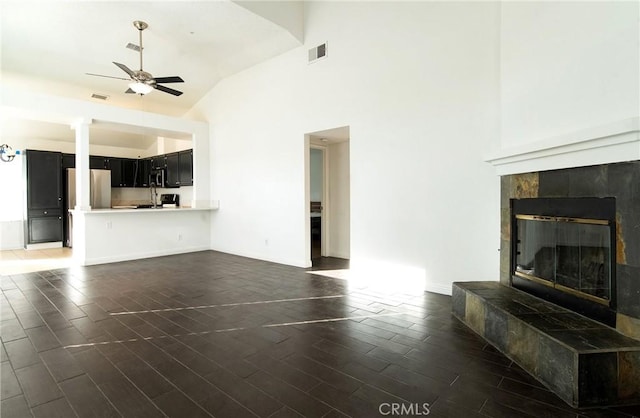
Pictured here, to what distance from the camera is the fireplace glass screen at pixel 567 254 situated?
2.16 meters

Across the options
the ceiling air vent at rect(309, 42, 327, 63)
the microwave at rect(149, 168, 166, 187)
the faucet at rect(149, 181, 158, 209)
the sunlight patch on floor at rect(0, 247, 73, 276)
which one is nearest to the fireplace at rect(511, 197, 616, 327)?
the ceiling air vent at rect(309, 42, 327, 63)

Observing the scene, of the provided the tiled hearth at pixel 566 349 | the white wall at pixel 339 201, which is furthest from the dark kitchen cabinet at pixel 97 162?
the tiled hearth at pixel 566 349

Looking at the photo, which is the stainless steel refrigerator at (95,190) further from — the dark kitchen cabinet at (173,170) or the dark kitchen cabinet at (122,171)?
the dark kitchen cabinet at (173,170)

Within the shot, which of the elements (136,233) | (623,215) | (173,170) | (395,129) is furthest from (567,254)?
(173,170)

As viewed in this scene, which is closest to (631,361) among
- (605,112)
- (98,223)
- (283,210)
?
(605,112)

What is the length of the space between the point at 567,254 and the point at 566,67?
1426 millimetres

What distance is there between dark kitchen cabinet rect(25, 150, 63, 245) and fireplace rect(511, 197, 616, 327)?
31.5 ft

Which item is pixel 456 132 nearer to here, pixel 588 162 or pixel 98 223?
pixel 588 162

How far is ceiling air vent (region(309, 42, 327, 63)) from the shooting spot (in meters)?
5.02

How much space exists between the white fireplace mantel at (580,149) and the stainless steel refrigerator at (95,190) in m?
8.96

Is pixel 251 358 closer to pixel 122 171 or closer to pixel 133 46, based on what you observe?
pixel 133 46

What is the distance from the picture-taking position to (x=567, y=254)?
2.46 m

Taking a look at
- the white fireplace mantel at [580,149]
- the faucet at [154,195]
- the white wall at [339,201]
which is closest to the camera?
the white fireplace mantel at [580,149]

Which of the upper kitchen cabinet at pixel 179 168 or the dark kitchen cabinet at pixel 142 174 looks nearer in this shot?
the upper kitchen cabinet at pixel 179 168
